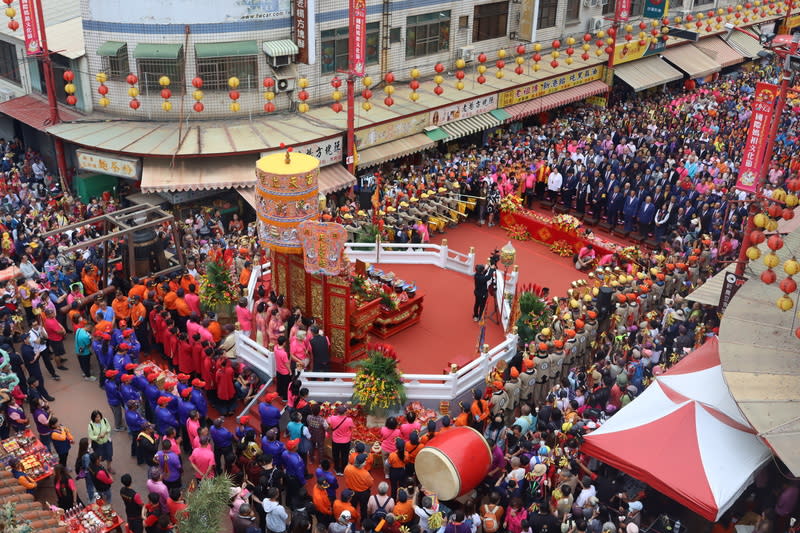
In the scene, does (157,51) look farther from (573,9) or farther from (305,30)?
(573,9)

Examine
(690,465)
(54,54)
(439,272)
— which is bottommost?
(439,272)

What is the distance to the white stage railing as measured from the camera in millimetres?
22375

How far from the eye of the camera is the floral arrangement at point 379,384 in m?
16.4

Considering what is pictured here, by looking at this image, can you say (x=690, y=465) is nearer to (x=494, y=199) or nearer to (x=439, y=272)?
(x=439, y=272)

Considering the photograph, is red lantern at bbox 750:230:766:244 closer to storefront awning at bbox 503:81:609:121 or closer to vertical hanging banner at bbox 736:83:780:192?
vertical hanging banner at bbox 736:83:780:192

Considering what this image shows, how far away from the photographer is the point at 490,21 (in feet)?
107

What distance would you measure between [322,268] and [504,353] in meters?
4.47

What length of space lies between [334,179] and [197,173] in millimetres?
4227

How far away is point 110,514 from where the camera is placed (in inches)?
511

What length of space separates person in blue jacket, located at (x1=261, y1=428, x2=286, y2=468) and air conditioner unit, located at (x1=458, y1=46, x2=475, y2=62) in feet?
68.7

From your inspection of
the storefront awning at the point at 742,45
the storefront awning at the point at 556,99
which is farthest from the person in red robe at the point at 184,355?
A: the storefront awning at the point at 742,45

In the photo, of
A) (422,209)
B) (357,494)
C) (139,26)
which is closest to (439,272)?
(422,209)

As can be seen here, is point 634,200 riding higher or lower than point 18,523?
lower

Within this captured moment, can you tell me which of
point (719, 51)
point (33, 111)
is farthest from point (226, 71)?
point (719, 51)
